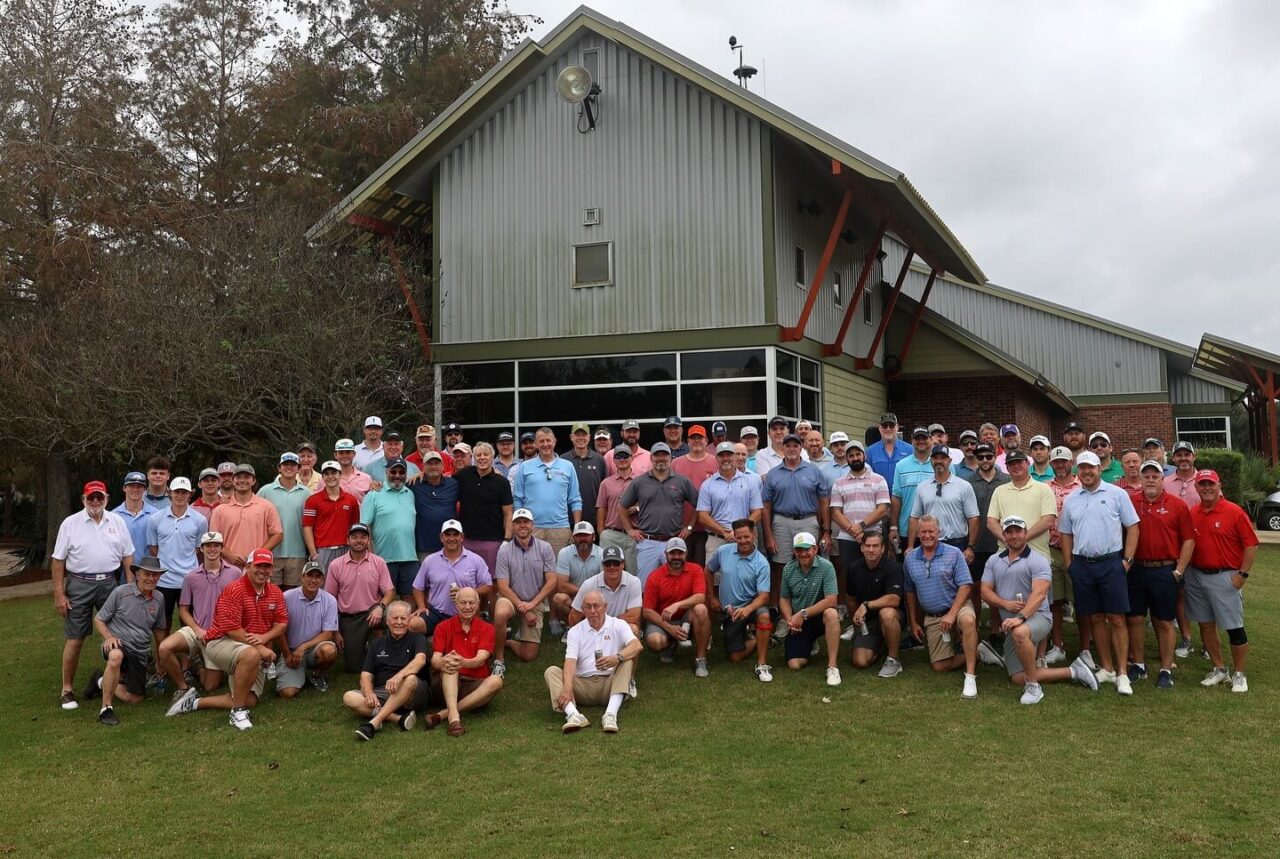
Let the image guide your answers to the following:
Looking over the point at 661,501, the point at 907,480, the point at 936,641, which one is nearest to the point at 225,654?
the point at 661,501

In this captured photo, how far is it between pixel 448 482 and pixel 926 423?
15.6m

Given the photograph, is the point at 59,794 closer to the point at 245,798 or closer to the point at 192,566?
the point at 245,798

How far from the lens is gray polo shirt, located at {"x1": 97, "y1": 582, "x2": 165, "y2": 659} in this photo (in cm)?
870

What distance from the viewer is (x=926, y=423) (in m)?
23.1

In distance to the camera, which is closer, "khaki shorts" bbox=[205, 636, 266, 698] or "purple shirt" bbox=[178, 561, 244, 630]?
"khaki shorts" bbox=[205, 636, 266, 698]

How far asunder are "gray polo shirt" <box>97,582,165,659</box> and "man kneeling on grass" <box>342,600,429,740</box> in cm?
209

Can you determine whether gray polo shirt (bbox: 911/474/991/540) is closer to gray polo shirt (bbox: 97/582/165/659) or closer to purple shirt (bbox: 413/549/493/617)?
purple shirt (bbox: 413/549/493/617)

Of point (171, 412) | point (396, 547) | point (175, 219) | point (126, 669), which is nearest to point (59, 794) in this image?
point (126, 669)

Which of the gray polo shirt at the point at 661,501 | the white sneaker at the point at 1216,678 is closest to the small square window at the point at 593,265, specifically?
the gray polo shirt at the point at 661,501

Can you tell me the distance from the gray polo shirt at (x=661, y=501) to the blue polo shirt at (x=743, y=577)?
633 mm

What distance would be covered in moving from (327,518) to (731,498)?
12.2 feet

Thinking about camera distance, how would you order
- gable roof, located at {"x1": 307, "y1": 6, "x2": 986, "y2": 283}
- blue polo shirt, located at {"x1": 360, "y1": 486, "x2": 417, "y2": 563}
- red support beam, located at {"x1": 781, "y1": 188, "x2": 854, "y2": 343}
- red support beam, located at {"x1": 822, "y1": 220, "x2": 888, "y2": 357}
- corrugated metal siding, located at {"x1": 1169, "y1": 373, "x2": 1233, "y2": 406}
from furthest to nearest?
corrugated metal siding, located at {"x1": 1169, "y1": 373, "x2": 1233, "y2": 406} → red support beam, located at {"x1": 822, "y1": 220, "x2": 888, "y2": 357} → red support beam, located at {"x1": 781, "y1": 188, "x2": 854, "y2": 343} → gable roof, located at {"x1": 307, "y1": 6, "x2": 986, "y2": 283} → blue polo shirt, located at {"x1": 360, "y1": 486, "x2": 417, "y2": 563}

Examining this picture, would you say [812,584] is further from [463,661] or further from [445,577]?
[445,577]

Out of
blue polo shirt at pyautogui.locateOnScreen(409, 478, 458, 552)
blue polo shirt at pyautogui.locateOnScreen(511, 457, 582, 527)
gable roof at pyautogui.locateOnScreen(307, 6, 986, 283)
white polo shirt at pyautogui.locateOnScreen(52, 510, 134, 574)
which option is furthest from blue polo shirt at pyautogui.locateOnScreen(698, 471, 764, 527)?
gable roof at pyautogui.locateOnScreen(307, 6, 986, 283)
